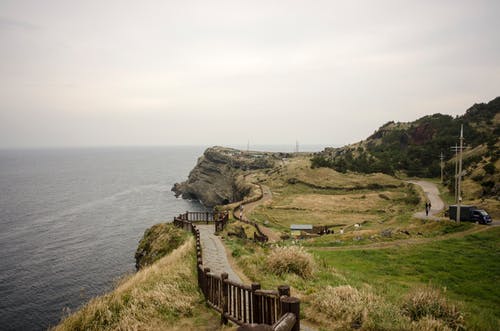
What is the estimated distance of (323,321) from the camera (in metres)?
9.67

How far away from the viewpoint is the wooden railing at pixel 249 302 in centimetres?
562

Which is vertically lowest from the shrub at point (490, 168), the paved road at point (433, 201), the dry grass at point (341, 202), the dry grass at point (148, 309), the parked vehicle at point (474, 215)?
the dry grass at point (341, 202)

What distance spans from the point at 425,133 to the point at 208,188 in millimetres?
70386

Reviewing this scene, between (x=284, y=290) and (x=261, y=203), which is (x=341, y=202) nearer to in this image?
(x=261, y=203)

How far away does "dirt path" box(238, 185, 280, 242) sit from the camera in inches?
1300

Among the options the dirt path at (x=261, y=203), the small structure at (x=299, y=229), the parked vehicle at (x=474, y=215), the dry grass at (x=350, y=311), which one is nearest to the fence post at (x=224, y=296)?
the dry grass at (x=350, y=311)

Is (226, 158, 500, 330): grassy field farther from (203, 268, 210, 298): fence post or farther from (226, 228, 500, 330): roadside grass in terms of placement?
(203, 268, 210, 298): fence post

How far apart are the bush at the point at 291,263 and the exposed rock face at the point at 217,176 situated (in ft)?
233

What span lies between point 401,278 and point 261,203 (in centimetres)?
3268

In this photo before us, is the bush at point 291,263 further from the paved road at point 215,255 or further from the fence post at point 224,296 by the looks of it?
the fence post at point 224,296

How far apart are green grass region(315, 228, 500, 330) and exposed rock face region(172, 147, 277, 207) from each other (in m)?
65.1

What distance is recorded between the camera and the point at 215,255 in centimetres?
1995

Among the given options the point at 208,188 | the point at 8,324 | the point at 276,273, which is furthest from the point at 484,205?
the point at 208,188

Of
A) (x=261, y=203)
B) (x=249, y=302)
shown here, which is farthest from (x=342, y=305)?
(x=261, y=203)
